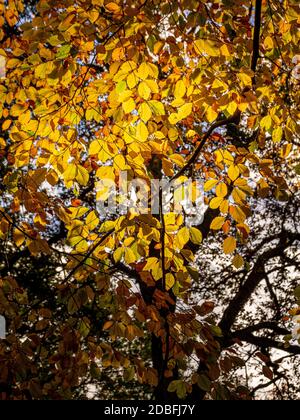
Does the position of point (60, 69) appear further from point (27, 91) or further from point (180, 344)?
point (180, 344)

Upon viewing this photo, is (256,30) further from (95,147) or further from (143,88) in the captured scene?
(95,147)

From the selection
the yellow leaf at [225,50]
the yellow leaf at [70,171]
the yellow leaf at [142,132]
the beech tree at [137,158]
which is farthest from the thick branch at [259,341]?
the yellow leaf at [225,50]

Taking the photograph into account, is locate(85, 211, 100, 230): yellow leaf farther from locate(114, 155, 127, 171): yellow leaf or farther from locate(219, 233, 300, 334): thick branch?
locate(219, 233, 300, 334): thick branch

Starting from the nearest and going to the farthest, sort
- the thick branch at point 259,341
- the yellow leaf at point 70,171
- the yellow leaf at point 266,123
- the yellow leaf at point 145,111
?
the yellow leaf at point 145,111, the yellow leaf at point 70,171, the yellow leaf at point 266,123, the thick branch at point 259,341

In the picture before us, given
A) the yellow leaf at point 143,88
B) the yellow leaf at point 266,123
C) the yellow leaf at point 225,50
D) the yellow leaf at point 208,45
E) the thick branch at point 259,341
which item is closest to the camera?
the yellow leaf at point 208,45

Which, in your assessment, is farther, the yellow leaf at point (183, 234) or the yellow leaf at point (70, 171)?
the yellow leaf at point (70, 171)

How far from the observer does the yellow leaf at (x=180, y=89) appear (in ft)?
12.1

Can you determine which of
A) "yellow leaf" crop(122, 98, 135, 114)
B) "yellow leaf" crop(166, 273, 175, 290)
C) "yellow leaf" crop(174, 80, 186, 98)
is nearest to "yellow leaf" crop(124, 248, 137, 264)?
"yellow leaf" crop(166, 273, 175, 290)

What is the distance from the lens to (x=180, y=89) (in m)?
3.73

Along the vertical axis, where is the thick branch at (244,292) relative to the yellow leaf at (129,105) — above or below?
above

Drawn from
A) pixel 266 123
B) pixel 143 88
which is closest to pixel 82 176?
pixel 143 88

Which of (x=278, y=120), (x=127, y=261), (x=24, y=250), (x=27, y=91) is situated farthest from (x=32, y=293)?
(x=278, y=120)

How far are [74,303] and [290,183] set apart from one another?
895 cm

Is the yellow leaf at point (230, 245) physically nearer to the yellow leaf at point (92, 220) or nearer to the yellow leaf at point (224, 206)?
the yellow leaf at point (224, 206)
